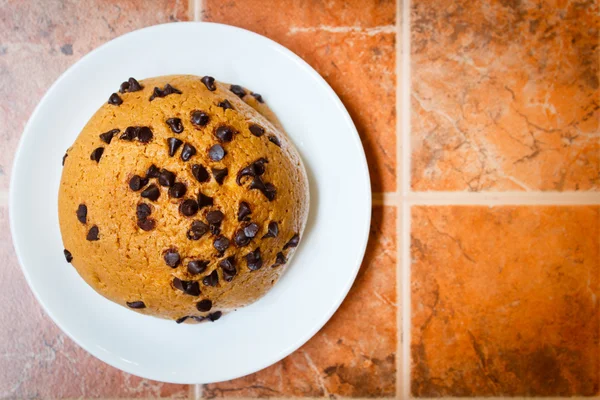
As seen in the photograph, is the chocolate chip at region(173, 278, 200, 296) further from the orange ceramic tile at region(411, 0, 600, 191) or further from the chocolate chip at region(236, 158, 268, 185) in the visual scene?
the orange ceramic tile at region(411, 0, 600, 191)

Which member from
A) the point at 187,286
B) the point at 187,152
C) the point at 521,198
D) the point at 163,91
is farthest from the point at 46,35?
the point at 521,198

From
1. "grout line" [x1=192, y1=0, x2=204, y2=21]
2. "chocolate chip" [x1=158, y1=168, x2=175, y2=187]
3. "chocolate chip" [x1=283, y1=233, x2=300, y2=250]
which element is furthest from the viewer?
"grout line" [x1=192, y1=0, x2=204, y2=21]

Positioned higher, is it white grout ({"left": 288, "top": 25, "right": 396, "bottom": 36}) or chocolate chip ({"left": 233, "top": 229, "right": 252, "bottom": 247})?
white grout ({"left": 288, "top": 25, "right": 396, "bottom": 36})

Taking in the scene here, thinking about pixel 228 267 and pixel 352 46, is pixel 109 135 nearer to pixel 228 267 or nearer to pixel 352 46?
pixel 228 267

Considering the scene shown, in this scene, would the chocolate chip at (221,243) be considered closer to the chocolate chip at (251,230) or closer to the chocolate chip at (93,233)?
the chocolate chip at (251,230)

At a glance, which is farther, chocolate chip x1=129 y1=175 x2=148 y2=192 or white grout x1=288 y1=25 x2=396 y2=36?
white grout x1=288 y1=25 x2=396 y2=36

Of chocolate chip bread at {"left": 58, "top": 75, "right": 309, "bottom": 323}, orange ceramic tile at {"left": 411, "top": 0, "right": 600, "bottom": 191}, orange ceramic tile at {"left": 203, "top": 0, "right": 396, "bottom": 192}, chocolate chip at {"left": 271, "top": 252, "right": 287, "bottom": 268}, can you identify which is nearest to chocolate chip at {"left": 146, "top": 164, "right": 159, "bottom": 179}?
chocolate chip bread at {"left": 58, "top": 75, "right": 309, "bottom": 323}

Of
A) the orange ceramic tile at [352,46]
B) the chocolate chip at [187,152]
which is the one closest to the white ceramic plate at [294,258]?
the orange ceramic tile at [352,46]

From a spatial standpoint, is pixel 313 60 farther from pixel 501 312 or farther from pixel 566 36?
pixel 501 312
